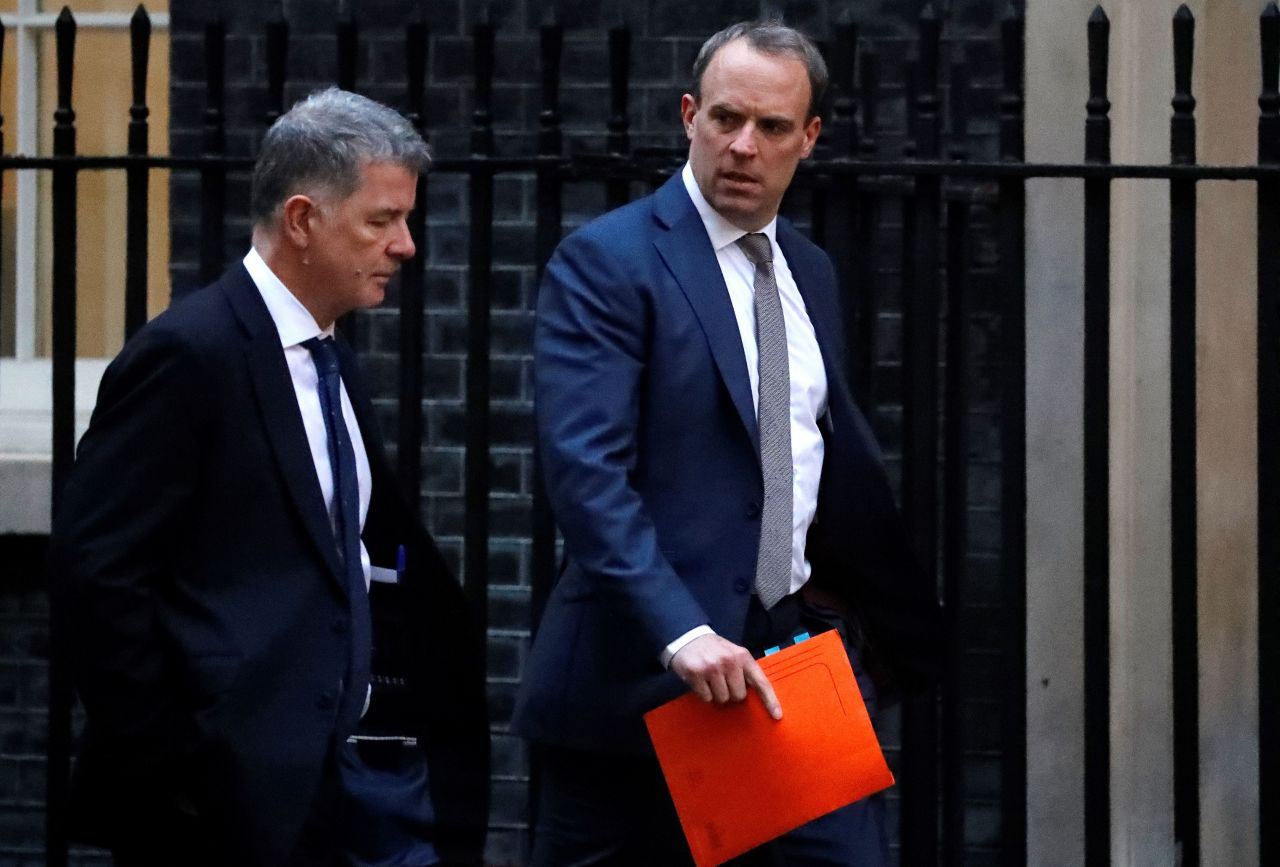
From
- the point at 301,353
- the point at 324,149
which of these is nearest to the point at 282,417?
the point at 301,353

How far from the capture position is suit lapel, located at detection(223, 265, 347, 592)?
9.64 feet

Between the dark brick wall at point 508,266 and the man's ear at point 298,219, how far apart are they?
2615mm

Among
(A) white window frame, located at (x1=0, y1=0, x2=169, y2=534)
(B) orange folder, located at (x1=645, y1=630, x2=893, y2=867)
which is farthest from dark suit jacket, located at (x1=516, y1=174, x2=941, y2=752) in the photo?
(A) white window frame, located at (x1=0, y1=0, x2=169, y2=534)

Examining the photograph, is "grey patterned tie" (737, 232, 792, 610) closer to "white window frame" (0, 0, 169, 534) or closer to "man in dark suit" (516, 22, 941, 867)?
"man in dark suit" (516, 22, 941, 867)

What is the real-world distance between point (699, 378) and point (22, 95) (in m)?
3.52

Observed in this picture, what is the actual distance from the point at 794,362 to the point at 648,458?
308mm

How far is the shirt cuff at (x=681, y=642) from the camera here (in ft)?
9.87

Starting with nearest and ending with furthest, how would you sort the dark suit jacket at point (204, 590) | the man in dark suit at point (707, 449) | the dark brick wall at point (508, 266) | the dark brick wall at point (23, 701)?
the dark suit jacket at point (204, 590)
the man in dark suit at point (707, 449)
the dark brick wall at point (508, 266)
the dark brick wall at point (23, 701)

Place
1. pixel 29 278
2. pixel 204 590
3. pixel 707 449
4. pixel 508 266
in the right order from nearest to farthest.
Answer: pixel 204 590 → pixel 707 449 → pixel 508 266 → pixel 29 278

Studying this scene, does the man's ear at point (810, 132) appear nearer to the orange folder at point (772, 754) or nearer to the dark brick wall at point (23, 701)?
the orange folder at point (772, 754)

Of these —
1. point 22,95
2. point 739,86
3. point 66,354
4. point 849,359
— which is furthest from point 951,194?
point 22,95

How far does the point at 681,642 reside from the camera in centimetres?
301

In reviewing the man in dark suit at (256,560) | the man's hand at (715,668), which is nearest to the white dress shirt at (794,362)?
the man's hand at (715,668)

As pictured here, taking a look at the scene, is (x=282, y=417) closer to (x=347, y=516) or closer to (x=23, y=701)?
(x=347, y=516)
